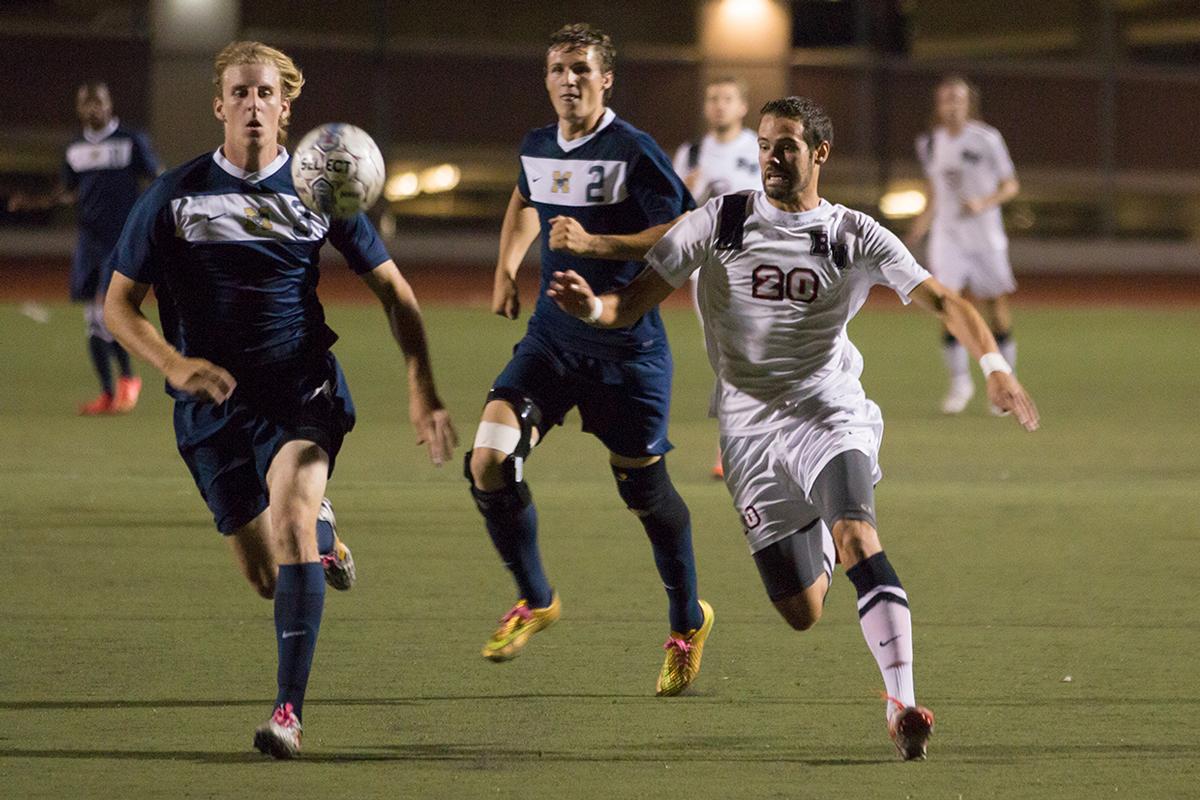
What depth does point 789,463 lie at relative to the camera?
5.36 meters

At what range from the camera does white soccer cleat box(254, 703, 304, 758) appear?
487cm

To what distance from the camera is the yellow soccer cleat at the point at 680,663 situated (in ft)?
18.9

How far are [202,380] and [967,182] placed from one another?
389 inches

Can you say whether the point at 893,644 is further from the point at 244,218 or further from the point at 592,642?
the point at 244,218

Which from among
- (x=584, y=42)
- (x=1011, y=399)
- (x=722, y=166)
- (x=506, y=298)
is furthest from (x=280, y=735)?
(x=722, y=166)

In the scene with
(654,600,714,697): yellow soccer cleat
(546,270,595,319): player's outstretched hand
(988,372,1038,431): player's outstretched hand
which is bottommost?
(654,600,714,697): yellow soccer cleat

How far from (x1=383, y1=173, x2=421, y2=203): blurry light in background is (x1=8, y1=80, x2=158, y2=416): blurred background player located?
1771cm

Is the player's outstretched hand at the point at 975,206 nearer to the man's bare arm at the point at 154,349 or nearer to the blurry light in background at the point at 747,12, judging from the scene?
the man's bare arm at the point at 154,349

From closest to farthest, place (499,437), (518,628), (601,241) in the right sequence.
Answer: (601,241)
(499,437)
(518,628)

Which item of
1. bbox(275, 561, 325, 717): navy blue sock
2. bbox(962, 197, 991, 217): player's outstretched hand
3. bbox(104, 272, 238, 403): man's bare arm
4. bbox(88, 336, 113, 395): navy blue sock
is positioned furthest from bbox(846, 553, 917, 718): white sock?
bbox(962, 197, 991, 217): player's outstretched hand

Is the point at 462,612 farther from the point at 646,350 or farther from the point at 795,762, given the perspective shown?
the point at 795,762

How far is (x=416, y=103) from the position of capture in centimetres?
3122

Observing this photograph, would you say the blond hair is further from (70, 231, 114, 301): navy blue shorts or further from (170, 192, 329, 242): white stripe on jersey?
(70, 231, 114, 301): navy blue shorts

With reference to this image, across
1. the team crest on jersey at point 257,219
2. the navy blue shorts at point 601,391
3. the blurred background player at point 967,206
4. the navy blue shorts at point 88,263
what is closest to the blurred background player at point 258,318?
the team crest on jersey at point 257,219
